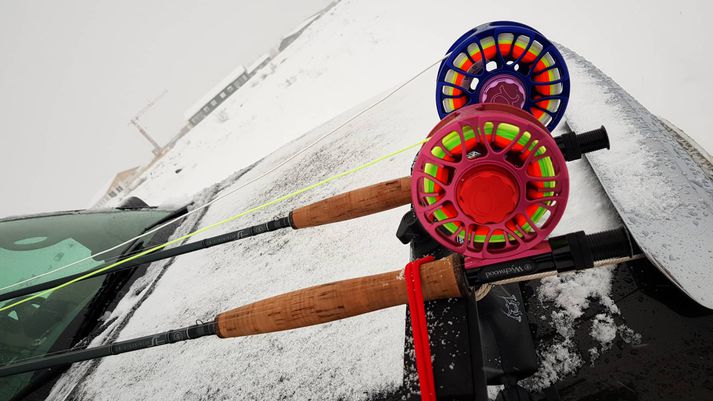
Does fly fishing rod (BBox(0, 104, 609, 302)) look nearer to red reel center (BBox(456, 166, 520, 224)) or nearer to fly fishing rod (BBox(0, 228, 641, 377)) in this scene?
red reel center (BBox(456, 166, 520, 224))

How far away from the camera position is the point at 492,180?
1070 mm

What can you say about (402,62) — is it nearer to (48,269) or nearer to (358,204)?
(358,204)

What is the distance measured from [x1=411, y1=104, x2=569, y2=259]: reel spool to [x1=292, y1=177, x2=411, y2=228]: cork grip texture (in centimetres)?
59

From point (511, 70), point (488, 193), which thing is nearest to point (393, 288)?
point (488, 193)

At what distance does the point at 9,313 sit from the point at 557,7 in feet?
26.6

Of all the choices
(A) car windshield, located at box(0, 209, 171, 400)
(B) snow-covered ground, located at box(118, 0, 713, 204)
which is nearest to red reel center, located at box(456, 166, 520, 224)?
(B) snow-covered ground, located at box(118, 0, 713, 204)

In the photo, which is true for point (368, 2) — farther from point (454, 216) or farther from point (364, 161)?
point (454, 216)

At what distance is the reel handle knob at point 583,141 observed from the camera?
4.29 feet

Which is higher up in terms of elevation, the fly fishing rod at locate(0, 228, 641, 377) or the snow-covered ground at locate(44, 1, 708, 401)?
the fly fishing rod at locate(0, 228, 641, 377)

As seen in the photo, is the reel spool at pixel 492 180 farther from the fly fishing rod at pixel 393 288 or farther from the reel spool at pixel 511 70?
the reel spool at pixel 511 70

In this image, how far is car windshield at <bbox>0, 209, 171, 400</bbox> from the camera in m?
2.54

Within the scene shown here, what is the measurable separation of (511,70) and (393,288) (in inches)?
48.6

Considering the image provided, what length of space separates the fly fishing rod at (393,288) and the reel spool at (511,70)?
0.88 meters

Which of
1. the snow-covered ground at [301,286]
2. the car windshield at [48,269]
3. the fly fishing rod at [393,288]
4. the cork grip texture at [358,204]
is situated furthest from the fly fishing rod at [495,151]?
the car windshield at [48,269]
